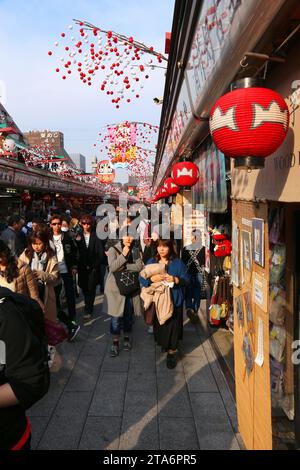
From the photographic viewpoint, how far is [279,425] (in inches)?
153

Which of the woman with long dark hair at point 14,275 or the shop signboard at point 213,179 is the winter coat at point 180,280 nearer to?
the shop signboard at point 213,179

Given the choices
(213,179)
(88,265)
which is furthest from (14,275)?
(88,265)

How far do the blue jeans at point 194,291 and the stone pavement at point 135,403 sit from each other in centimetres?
122

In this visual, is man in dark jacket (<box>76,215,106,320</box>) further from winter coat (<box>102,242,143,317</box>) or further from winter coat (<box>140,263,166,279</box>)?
winter coat (<box>140,263,166,279</box>)

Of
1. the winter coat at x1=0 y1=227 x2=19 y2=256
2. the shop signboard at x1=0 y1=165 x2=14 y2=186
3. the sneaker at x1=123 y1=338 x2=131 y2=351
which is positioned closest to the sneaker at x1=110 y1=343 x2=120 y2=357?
the sneaker at x1=123 y1=338 x2=131 y2=351

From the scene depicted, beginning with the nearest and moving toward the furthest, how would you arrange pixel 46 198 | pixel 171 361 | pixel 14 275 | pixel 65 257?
pixel 14 275, pixel 171 361, pixel 65 257, pixel 46 198

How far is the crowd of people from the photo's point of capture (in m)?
1.87

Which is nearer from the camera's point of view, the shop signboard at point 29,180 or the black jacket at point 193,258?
the black jacket at point 193,258

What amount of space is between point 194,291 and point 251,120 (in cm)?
524

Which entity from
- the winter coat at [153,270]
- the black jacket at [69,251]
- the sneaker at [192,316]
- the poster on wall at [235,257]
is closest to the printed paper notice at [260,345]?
the poster on wall at [235,257]

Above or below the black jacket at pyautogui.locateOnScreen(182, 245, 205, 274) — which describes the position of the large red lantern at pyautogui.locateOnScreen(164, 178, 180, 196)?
above

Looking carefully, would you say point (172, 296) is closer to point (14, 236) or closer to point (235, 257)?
point (235, 257)

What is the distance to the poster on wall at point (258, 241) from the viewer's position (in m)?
2.82

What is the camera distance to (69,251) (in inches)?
261
